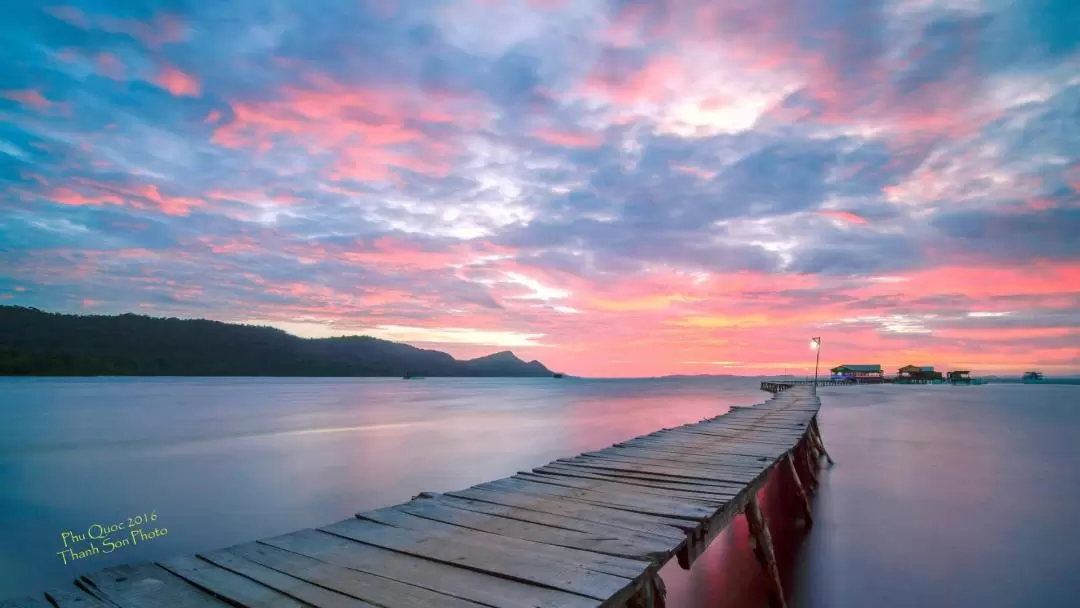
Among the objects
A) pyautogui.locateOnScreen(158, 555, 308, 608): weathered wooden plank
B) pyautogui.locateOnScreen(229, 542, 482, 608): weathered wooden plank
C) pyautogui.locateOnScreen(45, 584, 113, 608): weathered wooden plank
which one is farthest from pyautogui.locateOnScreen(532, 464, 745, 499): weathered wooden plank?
pyautogui.locateOnScreen(45, 584, 113, 608): weathered wooden plank

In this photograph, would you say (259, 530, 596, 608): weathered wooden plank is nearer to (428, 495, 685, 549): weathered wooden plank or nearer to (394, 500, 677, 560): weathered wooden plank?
(394, 500, 677, 560): weathered wooden plank

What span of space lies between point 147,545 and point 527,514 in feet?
30.2

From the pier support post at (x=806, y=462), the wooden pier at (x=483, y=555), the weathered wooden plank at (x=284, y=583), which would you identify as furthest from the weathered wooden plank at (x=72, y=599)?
the pier support post at (x=806, y=462)

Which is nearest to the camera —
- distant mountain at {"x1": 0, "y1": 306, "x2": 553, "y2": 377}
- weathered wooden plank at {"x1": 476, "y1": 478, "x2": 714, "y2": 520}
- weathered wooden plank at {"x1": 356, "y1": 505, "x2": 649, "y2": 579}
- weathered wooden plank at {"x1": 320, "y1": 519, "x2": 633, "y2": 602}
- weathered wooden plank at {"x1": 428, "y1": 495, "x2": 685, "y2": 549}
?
weathered wooden plank at {"x1": 320, "y1": 519, "x2": 633, "y2": 602}

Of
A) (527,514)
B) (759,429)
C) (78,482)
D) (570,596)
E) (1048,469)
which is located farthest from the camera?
(1048,469)

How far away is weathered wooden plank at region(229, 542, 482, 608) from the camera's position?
3.00 meters

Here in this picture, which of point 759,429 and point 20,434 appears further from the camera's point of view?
point 20,434

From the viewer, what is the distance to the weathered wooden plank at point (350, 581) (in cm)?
300

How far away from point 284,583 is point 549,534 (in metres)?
1.94

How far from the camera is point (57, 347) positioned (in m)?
124

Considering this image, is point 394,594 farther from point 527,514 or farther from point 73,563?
point 73,563

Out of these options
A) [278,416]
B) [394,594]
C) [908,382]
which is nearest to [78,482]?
[394,594]

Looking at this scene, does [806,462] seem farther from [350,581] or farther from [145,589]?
[145,589]

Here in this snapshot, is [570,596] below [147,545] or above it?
above
